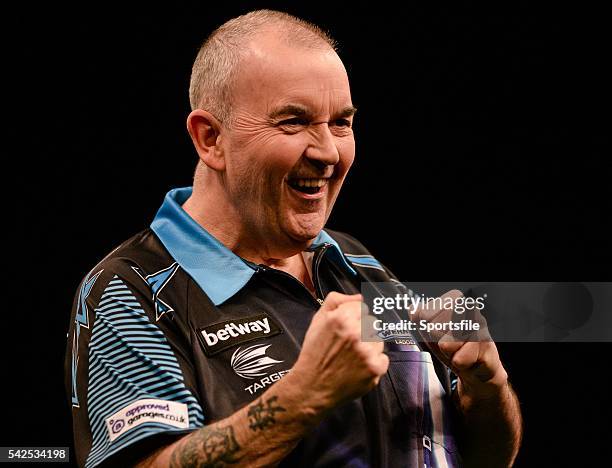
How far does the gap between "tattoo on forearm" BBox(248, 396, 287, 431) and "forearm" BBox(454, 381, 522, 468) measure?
0.56 m

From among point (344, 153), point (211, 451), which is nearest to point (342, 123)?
point (344, 153)

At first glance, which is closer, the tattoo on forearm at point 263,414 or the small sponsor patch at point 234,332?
the tattoo on forearm at point 263,414

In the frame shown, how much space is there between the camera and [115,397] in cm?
164

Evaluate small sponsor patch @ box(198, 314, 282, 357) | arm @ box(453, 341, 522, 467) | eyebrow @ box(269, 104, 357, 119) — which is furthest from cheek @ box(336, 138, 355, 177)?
arm @ box(453, 341, 522, 467)

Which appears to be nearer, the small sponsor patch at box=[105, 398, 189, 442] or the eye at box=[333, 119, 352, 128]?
the small sponsor patch at box=[105, 398, 189, 442]

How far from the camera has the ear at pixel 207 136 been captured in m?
1.92

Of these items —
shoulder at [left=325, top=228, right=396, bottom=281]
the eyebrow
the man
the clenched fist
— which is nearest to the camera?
the clenched fist

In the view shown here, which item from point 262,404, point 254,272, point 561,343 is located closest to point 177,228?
point 254,272

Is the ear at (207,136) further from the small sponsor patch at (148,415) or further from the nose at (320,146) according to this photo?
the small sponsor patch at (148,415)

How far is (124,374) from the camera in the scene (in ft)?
5.40

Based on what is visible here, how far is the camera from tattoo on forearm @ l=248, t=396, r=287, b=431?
1497 millimetres

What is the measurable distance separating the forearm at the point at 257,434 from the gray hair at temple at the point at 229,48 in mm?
657

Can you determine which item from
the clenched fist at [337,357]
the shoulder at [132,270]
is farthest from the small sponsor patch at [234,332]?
the clenched fist at [337,357]

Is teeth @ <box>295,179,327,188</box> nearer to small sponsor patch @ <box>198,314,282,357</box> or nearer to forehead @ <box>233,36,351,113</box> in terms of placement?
forehead @ <box>233,36,351,113</box>
